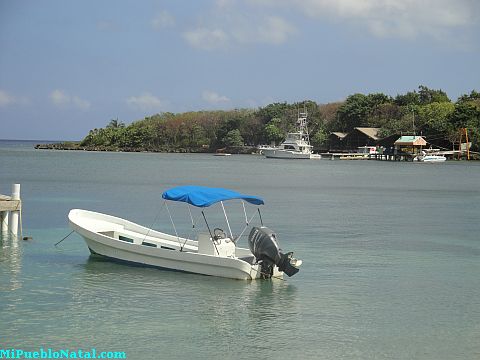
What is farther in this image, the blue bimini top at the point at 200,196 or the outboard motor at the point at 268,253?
the blue bimini top at the point at 200,196

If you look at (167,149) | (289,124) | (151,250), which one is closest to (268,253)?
(151,250)

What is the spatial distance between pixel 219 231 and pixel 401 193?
1309 inches

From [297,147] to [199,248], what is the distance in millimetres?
107420

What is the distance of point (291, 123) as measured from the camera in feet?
463

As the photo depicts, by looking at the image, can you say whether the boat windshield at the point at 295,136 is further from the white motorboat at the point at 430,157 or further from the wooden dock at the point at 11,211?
the wooden dock at the point at 11,211

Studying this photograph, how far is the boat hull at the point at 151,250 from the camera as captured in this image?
57.8 ft

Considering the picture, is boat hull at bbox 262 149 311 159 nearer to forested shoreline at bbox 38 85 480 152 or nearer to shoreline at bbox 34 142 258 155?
forested shoreline at bbox 38 85 480 152

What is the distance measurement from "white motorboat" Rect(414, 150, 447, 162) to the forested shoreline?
13.2ft

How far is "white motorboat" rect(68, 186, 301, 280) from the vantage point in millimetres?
17375

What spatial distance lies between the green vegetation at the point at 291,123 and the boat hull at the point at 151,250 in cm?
9401

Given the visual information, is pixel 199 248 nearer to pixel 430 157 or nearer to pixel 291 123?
pixel 430 157

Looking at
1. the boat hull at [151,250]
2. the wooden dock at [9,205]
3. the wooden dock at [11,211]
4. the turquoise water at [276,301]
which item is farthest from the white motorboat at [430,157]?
the boat hull at [151,250]

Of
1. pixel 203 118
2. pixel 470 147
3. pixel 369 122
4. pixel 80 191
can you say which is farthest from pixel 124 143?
pixel 80 191

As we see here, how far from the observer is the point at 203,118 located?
527ft
